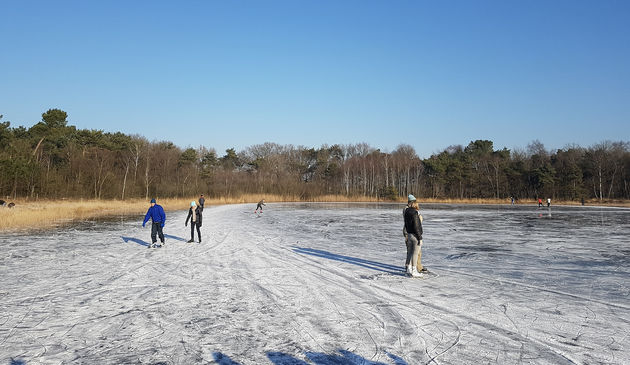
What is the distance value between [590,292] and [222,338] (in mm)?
5939

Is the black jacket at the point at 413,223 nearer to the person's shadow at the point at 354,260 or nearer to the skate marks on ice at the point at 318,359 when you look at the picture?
the person's shadow at the point at 354,260

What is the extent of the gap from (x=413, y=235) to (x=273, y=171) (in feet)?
239

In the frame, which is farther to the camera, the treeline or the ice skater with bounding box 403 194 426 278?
the treeline

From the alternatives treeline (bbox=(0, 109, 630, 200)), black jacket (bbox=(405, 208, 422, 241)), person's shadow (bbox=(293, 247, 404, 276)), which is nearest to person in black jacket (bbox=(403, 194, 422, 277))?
black jacket (bbox=(405, 208, 422, 241))

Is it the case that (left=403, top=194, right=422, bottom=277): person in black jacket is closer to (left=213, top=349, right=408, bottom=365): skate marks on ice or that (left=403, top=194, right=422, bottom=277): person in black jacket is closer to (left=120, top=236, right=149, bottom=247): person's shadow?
(left=213, top=349, right=408, bottom=365): skate marks on ice

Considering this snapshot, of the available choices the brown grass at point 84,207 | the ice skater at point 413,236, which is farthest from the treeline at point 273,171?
the ice skater at point 413,236

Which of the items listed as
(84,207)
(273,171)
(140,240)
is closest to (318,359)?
(140,240)

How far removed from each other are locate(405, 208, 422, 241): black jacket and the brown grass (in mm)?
18174

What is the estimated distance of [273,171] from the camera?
7944cm

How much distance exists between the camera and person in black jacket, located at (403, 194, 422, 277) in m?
7.46

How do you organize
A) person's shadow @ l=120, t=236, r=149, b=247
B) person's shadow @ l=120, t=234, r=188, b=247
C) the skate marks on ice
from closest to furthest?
the skate marks on ice → person's shadow @ l=120, t=236, r=149, b=247 → person's shadow @ l=120, t=234, r=188, b=247

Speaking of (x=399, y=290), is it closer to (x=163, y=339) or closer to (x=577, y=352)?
(x=577, y=352)

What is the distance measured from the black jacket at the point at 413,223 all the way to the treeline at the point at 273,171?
37330 millimetres

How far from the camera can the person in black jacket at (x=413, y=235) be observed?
746 centimetres
